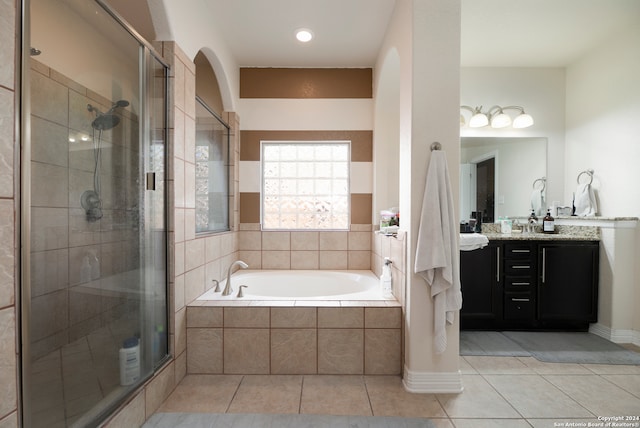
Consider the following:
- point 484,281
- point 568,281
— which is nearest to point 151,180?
point 484,281

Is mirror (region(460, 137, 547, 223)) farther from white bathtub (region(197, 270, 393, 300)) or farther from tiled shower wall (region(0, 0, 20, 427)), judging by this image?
tiled shower wall (region(0, 0, 20, 427))

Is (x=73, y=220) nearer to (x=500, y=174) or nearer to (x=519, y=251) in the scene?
(x=519, y=251)

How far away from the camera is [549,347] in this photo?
8.08 feet

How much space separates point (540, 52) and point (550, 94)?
1.67ft

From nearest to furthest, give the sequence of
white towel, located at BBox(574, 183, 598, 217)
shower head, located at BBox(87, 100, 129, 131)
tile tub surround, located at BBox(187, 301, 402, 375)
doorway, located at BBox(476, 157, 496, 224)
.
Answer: shower head, located at BBox(87, 100, 129, 131), tile tub surround, located at BBox(187, 301, 402, 375), white towel, located at BBox(574, 183, 598, 217), doorway, located at BBox(476, 157, 496, 224)

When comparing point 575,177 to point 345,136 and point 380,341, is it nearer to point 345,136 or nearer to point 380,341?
point 345,136

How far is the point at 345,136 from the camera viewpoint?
3.29 m

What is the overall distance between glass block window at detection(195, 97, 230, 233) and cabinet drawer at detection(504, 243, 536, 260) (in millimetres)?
2529

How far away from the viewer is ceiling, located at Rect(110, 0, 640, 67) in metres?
2.30

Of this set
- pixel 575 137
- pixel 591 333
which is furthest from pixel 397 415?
pixel 575 137

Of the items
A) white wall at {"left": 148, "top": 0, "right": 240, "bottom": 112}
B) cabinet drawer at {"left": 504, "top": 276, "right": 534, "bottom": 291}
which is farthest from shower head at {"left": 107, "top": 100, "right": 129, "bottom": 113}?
cabinet drawer at {"left": 504, "top": 276, "right": 534, "bottom": 291}

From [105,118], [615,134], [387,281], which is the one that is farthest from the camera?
[615,134]

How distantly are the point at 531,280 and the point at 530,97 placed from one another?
6.02 ft

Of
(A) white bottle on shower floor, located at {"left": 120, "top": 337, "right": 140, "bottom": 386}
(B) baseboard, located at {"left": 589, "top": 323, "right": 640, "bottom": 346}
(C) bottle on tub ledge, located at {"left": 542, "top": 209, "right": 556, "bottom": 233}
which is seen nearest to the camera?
(A) white bottle on shower floor, located at {"left": 120, "top": 337, "right": 140, "bottom": 386}
